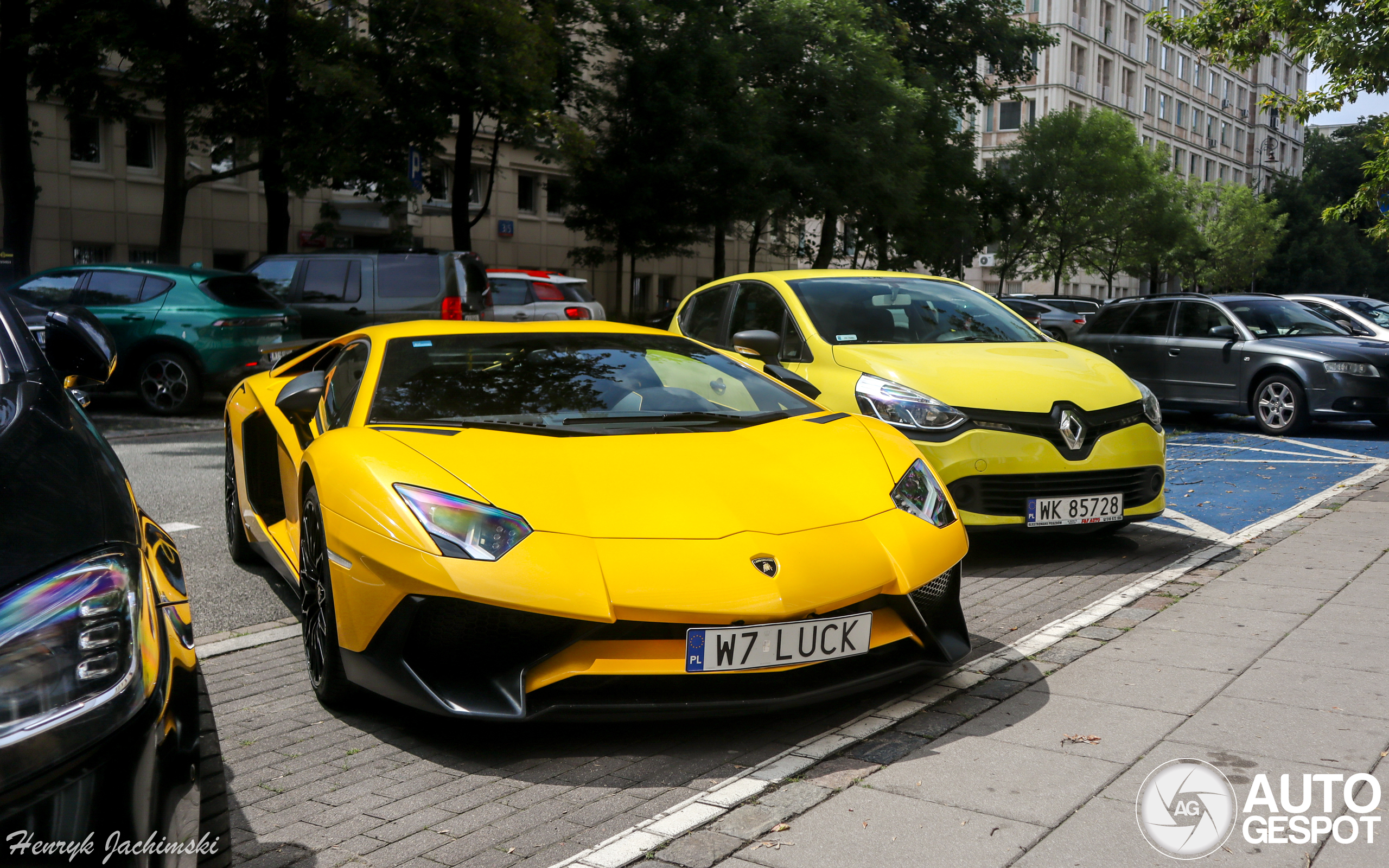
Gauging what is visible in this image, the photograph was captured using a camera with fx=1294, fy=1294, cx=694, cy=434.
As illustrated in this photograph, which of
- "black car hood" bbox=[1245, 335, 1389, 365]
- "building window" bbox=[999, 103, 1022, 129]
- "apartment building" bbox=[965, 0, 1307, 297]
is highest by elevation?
"apartment building" bbox=[965, 0, 1307, 297]

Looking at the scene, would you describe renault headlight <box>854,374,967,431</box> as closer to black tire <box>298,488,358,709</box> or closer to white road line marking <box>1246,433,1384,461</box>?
black tire <box>298,488,358,709</box>

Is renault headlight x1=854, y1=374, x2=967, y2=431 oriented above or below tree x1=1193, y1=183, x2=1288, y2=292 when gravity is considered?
below

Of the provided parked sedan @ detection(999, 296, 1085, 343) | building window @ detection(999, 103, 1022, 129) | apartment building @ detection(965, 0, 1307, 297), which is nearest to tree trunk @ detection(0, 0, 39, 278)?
parked sedan @ detection(999, 296, 1085, 343)

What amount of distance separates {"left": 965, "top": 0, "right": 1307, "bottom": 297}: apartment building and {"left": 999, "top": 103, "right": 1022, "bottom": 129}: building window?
0.15 feet

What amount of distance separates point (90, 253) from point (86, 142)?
95.6 inches

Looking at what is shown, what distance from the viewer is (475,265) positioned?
51.2ft

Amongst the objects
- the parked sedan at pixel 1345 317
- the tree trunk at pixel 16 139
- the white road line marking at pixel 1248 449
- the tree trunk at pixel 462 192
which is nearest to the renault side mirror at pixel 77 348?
the white road line marking at pixel 1248 449

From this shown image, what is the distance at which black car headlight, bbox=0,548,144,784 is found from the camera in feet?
5.81

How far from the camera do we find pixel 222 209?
31203mm

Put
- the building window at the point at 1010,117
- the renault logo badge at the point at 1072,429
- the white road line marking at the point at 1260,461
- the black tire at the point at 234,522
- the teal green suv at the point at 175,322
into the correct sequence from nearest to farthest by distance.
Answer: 1. the black tire at the point at 234,522
2. the renault logo badge at the point at 1072,429
3. the white road line marking at the point at 1260,461
4. the teal green suv at the point at 175,322
5. the building window at the point at 1010,117

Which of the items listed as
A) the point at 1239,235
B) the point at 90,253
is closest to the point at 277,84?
the point at 90,253

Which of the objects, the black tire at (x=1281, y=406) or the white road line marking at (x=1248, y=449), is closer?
the white road line marking at (x=1248, y=449)

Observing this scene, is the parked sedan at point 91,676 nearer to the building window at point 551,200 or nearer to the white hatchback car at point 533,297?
the white hatchback car at point 533,297

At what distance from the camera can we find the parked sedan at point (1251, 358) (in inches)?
529
